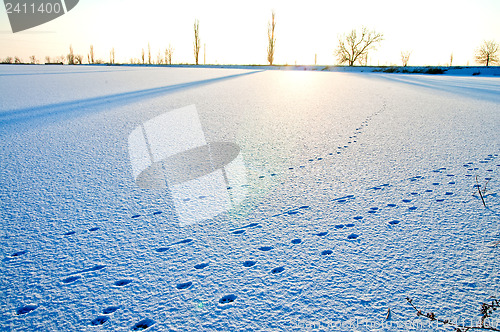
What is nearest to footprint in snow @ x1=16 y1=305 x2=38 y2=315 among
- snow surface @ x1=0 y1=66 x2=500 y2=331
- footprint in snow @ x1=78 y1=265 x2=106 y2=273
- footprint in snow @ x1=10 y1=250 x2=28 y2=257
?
snow surface @ x1=0 y1=66 x2=500 y2=331

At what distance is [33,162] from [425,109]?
12.5 ft

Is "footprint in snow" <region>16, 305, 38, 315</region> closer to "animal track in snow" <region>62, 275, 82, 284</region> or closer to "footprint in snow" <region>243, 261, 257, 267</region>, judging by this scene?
"animal track in snow" <region>62, 275, 82, 284</region>

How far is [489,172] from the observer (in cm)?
172

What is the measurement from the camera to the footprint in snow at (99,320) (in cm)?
77

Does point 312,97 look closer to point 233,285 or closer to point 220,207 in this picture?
point 220,207

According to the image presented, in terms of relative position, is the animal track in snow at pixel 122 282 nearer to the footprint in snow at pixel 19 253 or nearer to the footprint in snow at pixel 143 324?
the footprint in snow at pixel 143 324

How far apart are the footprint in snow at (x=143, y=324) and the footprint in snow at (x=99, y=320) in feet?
0.26

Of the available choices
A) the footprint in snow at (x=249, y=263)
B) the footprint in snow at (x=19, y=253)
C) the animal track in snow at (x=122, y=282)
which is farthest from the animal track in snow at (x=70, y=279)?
the footprint in snow at (x=249, y=263)

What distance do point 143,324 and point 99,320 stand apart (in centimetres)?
11

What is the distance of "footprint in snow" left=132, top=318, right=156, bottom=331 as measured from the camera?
2.47 ft

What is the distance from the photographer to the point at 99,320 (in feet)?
2.56

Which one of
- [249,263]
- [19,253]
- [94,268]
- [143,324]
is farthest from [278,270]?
[19,253]

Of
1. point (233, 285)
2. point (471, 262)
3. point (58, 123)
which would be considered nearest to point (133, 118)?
point (58, 123)

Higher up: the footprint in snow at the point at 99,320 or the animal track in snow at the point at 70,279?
the animal track in snow at the point at 70,279
